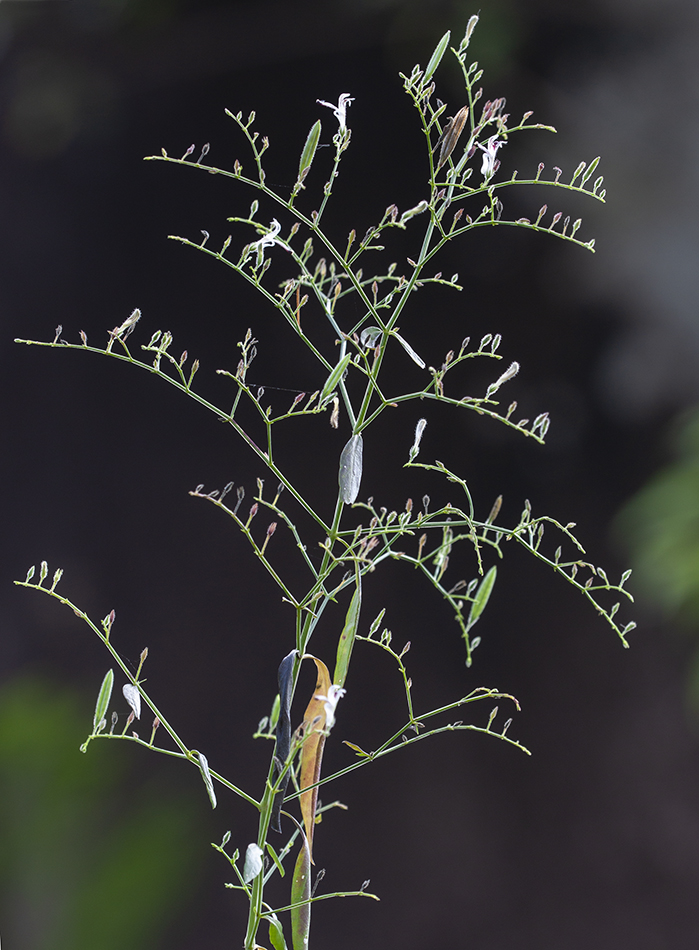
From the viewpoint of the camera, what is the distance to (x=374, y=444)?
0.89 meters

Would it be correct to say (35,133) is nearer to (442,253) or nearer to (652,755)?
(442,253)

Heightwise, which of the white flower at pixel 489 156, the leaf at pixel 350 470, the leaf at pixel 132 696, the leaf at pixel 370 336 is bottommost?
the leaf at pixel 132 696

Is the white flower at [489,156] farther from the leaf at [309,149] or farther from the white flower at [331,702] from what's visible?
the white flower at [331,702]

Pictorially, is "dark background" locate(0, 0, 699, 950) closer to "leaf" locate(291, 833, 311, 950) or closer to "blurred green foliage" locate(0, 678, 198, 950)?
"blurred green foliage" locate(0, 678, 198, 950)

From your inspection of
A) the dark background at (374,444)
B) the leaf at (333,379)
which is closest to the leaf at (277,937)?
the leaf at (333,379)

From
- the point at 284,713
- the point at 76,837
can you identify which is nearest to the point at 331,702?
the point at 284,713

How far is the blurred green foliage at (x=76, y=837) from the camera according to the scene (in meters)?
0.86

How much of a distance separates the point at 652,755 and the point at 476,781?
0.21 meters

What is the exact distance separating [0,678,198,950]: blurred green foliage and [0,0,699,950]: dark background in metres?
0.01

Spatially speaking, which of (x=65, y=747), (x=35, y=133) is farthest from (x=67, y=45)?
(x=65, y=747)

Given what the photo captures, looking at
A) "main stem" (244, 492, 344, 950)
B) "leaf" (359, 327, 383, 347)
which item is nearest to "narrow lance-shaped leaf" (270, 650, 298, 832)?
"main stem" (244, 492, 344, 950)

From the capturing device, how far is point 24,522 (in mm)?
896

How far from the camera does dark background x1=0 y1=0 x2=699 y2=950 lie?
870 mm

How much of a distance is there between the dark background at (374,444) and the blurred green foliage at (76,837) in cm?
1
